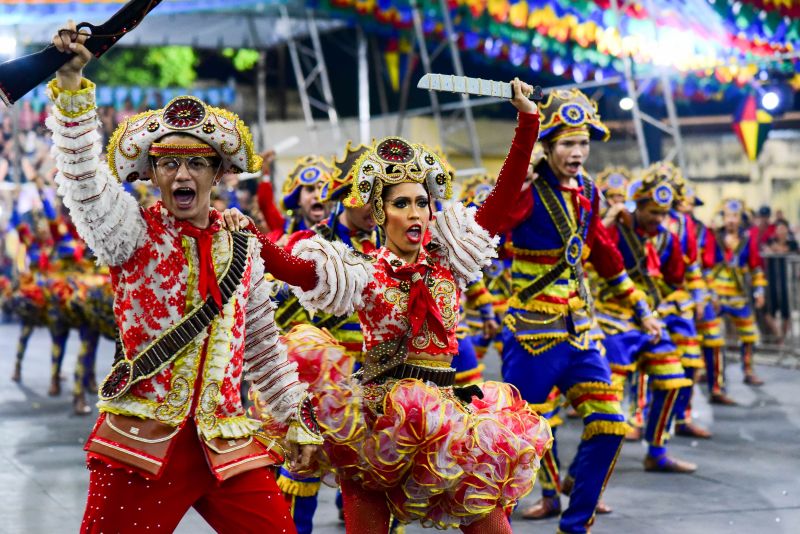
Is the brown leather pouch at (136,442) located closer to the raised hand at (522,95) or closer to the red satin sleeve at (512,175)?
the red satin sleeve at (512,175)

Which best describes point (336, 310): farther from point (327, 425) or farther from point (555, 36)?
point (555, 36)

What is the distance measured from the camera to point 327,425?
15.4 ft

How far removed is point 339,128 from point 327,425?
17.3 meters

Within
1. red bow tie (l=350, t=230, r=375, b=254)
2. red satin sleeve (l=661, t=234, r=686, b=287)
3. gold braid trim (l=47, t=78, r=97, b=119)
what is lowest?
red satin sleeve (l=661, t=234, r=686, b=287)

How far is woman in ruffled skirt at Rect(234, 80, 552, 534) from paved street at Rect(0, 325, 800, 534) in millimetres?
2682

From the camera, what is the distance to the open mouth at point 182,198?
420cm

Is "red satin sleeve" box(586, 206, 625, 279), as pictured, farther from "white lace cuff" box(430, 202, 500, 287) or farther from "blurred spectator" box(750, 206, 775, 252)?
"blurred spectator" box(750, 206, 775, 252)

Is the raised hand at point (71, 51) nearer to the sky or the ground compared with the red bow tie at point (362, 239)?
nearer to the sky

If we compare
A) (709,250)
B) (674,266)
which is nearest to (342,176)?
(674,266)

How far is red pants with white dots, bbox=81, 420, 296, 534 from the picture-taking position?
3.99 metres

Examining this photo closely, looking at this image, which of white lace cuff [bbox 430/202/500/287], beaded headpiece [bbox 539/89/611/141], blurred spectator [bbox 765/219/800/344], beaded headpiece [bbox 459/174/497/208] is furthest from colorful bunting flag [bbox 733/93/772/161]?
white lace cuff [bbox 430/202/500/287]

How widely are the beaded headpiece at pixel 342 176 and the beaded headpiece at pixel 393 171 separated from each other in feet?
5.75

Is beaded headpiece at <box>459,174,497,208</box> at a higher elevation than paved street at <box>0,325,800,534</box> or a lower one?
higher

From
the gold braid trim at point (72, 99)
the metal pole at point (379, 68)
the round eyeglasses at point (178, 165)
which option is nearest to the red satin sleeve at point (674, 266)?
the round eyeglasses at point (178, 165)
